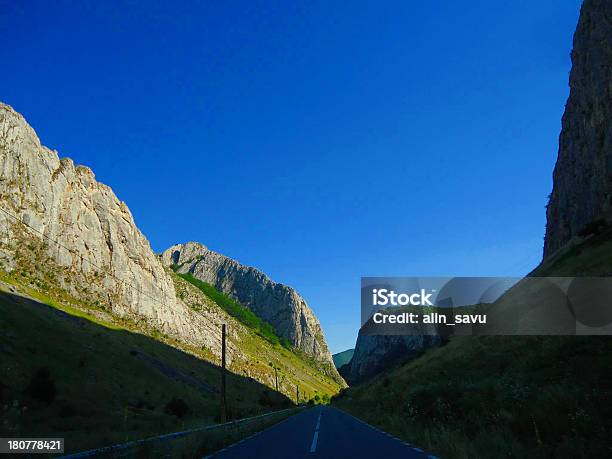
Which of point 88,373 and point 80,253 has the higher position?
point 80,253

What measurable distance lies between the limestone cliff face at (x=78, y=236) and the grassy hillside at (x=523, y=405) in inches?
2580

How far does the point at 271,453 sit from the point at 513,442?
7.58 m

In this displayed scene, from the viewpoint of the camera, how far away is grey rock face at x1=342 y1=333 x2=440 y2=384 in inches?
5536

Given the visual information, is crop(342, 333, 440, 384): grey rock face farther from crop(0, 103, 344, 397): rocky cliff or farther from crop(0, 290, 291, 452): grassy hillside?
crop(0, 290, 291, 452): grassy hillside

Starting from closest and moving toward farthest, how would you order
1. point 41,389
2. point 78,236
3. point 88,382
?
point 41,389 → point 88,382 → point 78,236

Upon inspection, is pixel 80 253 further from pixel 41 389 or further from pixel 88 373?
pixel 41 389

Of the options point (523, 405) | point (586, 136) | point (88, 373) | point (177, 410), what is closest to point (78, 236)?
point (88, 373)

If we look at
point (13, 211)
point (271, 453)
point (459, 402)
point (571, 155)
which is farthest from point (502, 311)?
point (13, 211)

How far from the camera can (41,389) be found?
32938mm

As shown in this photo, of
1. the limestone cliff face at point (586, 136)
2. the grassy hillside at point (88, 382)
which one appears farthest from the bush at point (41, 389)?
the limestone cliff face at point (586, 136)

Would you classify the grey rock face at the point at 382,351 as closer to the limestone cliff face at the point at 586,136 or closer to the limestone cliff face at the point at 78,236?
the limestone cliff face at the point at 78,236

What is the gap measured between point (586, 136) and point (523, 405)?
6543 centimetres

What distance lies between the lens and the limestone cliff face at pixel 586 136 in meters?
59.1

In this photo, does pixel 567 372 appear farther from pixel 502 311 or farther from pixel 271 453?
pixel 502 311
